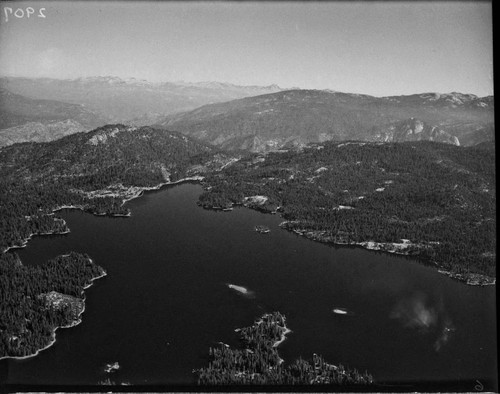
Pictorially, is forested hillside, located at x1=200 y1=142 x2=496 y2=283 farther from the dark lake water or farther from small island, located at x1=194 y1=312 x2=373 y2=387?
small island, located at x1=194 y1=312 x2=373 y2=387

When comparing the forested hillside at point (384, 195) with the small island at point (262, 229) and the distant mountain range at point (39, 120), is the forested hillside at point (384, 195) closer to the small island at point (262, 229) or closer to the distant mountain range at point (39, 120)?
the small island at point (262, 229)

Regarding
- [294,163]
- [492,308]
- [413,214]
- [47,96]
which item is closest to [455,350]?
[492,308]

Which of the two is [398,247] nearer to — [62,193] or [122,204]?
[122,204]

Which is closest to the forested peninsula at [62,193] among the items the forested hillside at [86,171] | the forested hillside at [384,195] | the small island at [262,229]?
the forested hillside at [86,171]

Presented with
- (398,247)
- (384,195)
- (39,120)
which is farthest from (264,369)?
(39,120)

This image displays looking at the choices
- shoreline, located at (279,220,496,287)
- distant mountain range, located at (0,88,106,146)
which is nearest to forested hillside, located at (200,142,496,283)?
shoreline, located at (279,220,496,287)

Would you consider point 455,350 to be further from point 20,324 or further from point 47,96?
point 47,96

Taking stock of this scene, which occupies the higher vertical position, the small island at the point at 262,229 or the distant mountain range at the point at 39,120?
the distant mountain range at the point at 39,120
